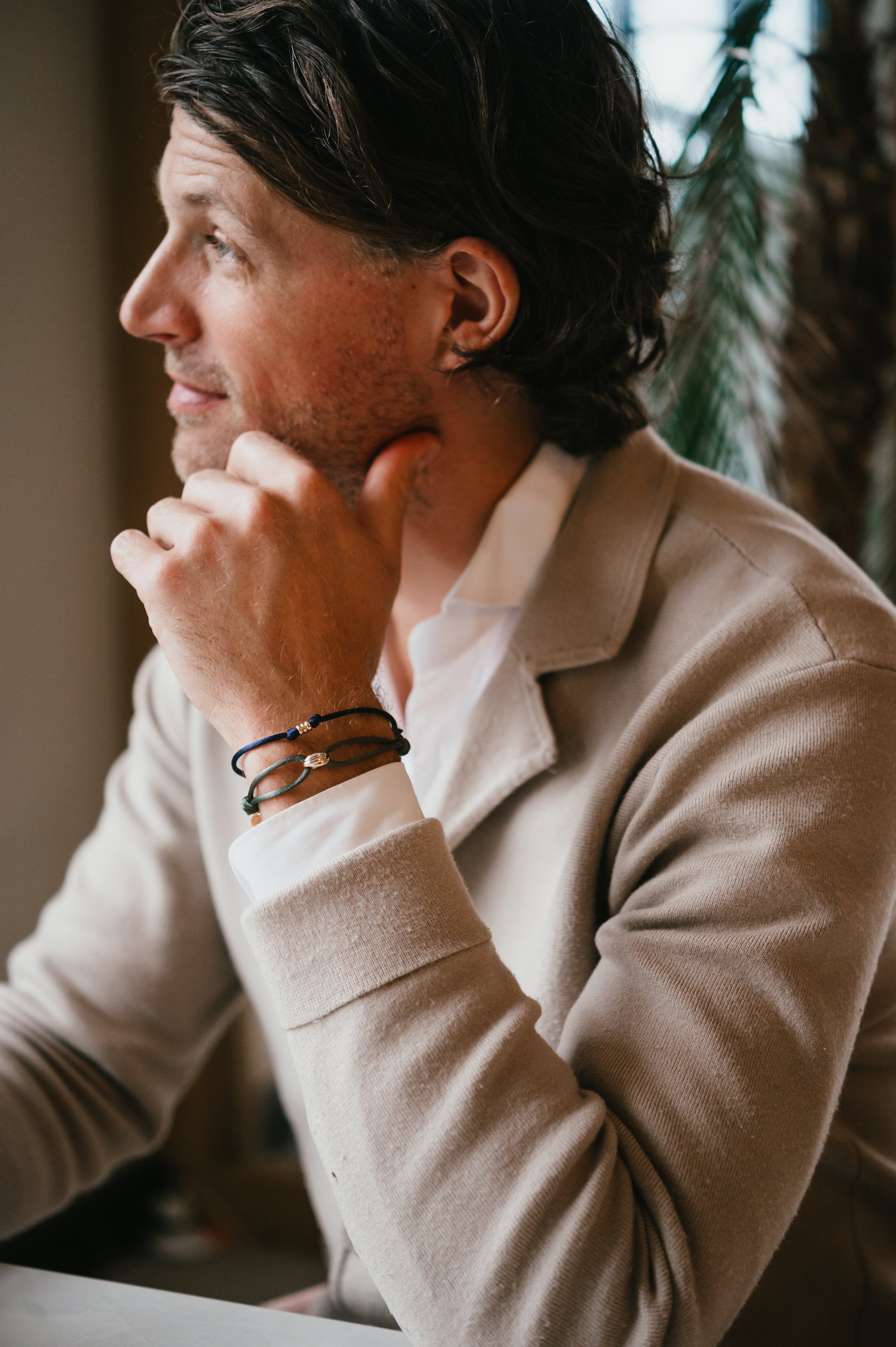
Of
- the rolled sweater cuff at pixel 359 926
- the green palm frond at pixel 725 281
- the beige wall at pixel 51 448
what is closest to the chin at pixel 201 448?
the rolled sweater cuff at pixel 359 926

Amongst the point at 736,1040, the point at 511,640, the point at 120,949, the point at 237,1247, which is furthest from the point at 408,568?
the point at 237,1247

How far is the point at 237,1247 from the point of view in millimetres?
2375

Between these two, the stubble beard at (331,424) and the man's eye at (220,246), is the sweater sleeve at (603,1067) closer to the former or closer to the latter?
the stubble beard at (331,424)

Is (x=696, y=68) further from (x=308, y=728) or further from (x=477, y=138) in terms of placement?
(x=308, y=728)

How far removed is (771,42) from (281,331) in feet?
3.10

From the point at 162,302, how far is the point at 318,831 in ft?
1.97

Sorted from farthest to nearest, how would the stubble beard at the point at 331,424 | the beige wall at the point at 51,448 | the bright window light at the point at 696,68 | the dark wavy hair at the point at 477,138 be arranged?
1. the beige wall at the point at 51,448
2. the bright window light at the point at 696,68
3. the stubble beard at the point at 331,424
4. the dark wavy hair at the point at 477,138

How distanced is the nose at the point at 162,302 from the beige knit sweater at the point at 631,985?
1.47 feet

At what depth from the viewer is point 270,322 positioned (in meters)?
1.05

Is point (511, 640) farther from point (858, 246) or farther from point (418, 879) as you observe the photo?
point (858, 246)

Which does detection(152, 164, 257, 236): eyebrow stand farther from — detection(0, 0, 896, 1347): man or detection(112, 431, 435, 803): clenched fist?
detection(112, 431, 435, 803): clenched fist

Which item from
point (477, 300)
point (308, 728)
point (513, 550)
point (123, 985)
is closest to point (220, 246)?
point (477, 300)

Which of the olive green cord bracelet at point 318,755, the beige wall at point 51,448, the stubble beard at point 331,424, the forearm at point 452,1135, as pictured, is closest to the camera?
the forearm at point 452,1135

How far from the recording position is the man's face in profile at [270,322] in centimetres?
103
